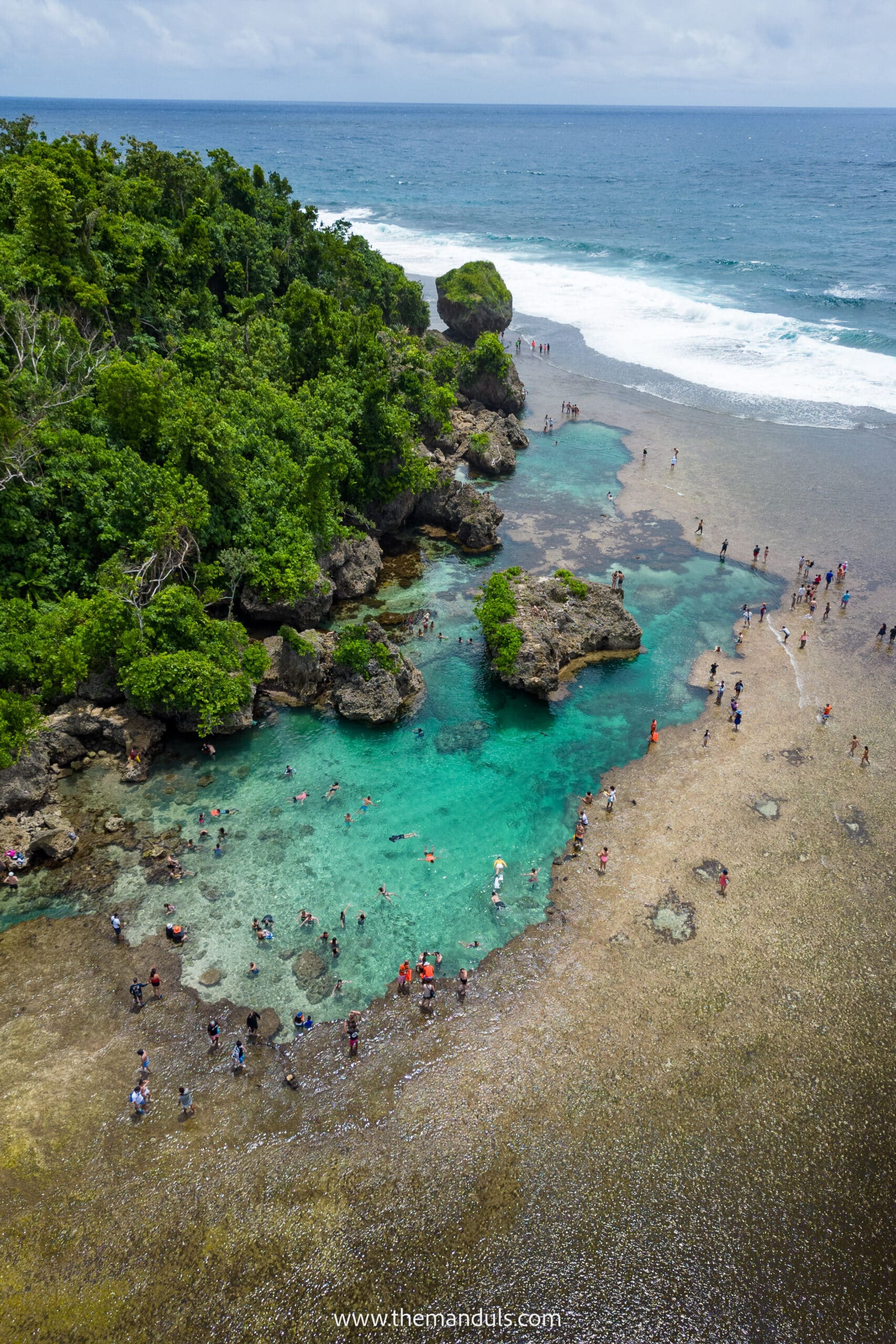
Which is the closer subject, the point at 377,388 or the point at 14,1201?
the point at 14,1201

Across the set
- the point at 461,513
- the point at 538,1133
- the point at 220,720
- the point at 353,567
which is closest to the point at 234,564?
the point at 220,720

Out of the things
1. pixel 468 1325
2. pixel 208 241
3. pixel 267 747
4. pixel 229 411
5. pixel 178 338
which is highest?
pixel 208 241

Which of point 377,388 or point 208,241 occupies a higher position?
point 208,241

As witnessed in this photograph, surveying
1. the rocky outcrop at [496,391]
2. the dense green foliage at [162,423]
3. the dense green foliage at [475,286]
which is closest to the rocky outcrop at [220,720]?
the dense green foliage at [162,423]

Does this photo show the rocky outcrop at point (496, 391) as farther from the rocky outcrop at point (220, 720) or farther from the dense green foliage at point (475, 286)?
the rocky outcrop at point (220, 720)

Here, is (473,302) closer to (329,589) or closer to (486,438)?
(486,438)

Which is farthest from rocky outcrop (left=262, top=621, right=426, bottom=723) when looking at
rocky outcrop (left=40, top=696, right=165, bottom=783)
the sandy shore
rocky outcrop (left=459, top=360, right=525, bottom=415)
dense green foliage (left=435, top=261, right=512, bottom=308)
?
dense green foliage (left=435, top=261, right=512, bottom=308)

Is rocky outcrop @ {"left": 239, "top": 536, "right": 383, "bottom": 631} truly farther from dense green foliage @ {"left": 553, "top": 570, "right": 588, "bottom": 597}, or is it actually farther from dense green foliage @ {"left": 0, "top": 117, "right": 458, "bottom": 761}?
dense green foliage @ {"left": 553, "top": 570, "right": 588, "bottom": 597}

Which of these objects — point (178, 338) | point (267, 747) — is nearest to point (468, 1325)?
point (267, 747)

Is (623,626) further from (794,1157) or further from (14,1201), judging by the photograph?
(14,1201)
